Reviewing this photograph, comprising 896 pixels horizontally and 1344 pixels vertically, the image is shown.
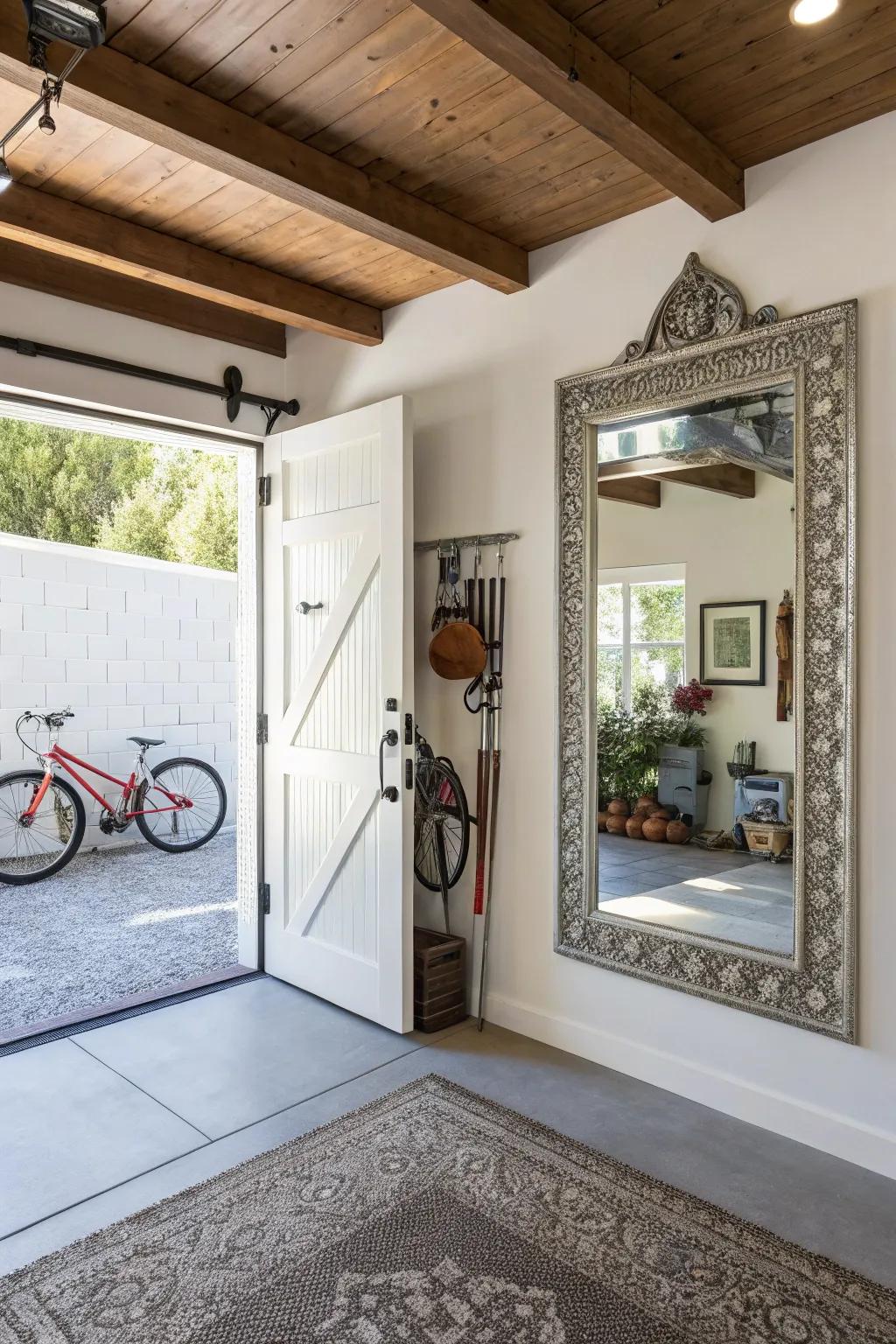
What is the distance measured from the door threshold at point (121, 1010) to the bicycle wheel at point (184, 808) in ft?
9.43

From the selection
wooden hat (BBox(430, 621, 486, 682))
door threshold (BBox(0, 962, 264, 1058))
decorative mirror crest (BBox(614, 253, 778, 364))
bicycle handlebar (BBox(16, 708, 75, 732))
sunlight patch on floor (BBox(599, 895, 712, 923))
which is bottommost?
door threshold (BBox(0, 962, 264, 1058))

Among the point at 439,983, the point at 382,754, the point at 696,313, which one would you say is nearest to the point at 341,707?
the point at 382,754

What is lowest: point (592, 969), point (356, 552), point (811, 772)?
point (592, 969)

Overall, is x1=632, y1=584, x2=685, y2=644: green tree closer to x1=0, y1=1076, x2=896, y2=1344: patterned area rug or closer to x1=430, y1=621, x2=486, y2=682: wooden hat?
x1=430, y1=621, x2=486, y2=682: wooden hat

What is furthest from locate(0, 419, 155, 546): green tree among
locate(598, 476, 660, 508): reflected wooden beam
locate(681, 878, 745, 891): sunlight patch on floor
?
locate(681, 878, 745, 891): sunlight patch on floor

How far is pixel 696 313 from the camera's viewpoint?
278 centimetres

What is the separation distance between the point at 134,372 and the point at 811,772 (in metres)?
2.85

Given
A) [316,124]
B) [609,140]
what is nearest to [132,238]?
[316,124]

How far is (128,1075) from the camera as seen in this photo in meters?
2.99

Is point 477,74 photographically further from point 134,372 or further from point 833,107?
point 134,372

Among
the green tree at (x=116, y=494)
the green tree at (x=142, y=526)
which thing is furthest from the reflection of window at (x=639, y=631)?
the green tree at (x=142, y=526)

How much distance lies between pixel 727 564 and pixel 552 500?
725 mm

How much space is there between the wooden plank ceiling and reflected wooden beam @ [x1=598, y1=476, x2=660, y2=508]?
0.86 metres

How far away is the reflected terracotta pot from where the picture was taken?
289cm
